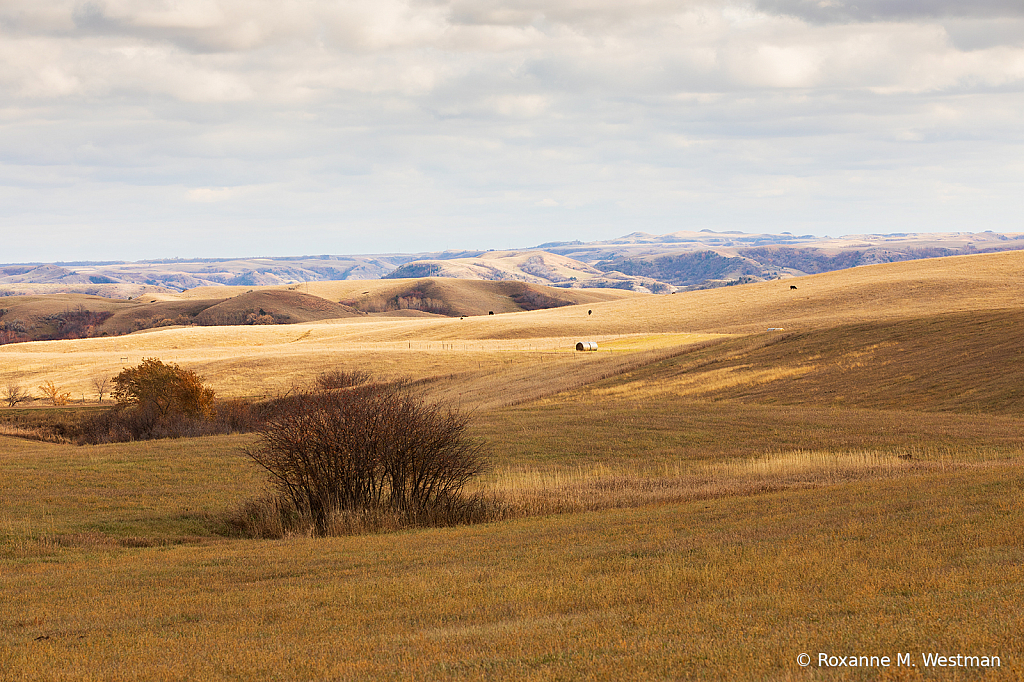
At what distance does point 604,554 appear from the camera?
1421 cm

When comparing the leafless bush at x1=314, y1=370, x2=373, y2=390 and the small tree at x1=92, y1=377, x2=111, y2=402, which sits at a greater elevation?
the leafless bush at x1=314, y1=370, x2=373, y2=390

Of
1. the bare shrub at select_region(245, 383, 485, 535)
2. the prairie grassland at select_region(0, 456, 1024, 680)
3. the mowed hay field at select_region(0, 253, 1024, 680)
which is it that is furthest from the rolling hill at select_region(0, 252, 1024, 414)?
the prairie grassland at select_region(0, 456, 1024, 680)

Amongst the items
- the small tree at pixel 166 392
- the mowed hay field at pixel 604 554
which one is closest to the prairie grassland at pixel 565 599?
the mowed hay field at pixel 604 554

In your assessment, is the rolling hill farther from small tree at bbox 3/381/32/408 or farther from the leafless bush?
the leafless bush

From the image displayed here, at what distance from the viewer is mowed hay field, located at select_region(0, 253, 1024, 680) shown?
8.85 m

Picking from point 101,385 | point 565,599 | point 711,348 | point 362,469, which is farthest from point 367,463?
point 101,385

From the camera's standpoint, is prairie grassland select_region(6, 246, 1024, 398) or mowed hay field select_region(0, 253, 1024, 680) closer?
mowed hay field select_region(0, 253, 1024, 680)

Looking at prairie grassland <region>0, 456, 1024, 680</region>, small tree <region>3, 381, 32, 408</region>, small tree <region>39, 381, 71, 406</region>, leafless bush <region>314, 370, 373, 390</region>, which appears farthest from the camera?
small tree <region>3, 381, 32, 408</region>

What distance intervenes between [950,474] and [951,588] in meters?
11.2

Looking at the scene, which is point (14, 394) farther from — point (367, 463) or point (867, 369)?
point (867, 369)

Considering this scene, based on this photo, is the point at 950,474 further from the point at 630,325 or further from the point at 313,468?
the point at 630,325

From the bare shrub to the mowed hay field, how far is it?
76.2 inches

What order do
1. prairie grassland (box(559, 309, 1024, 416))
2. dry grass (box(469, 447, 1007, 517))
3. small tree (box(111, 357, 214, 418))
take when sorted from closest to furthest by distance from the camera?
dry grass (box(469, 447, 1007, 517)) < prairie grassland (box(559, 309, 1024, 416)) < small tree (box(111, 357, 214, 418))

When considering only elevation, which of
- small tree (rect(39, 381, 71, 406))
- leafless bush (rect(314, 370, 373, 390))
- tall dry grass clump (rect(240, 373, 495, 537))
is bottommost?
small tree (rect(39, 381, 71, 406))
